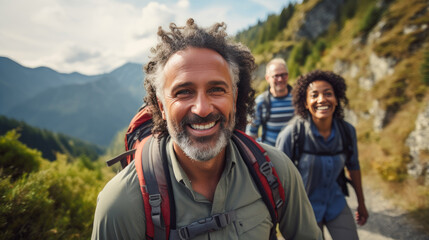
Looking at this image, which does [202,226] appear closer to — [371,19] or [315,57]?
[371,19]

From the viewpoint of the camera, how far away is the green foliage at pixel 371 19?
12.3 metres

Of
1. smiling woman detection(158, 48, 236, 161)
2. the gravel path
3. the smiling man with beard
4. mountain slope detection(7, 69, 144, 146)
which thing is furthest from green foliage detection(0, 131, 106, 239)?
mountain slope detection(7, 69, 144, 146)

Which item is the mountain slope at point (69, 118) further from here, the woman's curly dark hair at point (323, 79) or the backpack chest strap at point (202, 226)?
the backpack chest strap at point (202, 226)

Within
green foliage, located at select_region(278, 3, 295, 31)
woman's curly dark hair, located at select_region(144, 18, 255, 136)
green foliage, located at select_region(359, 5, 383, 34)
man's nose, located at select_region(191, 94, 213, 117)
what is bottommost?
man's nose, located at select_region(191, 94, 213, 117)

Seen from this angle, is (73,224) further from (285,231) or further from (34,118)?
(34,118)

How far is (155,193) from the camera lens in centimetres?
135

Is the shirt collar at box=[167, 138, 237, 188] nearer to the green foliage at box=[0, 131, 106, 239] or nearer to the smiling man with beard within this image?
the smiling man with beard

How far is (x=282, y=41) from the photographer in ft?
109

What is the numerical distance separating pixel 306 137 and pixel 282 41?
34855 millimetres

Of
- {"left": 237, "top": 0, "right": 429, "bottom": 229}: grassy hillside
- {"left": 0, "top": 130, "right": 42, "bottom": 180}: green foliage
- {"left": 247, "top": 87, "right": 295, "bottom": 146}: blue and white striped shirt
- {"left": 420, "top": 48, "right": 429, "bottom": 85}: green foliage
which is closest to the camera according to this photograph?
{"left": 0, "top": 130, "right": 42, "bottom": 180}: green foliage

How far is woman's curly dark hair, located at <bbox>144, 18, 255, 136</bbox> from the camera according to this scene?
5.41 feet

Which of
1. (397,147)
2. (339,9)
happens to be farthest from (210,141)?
(339,9)

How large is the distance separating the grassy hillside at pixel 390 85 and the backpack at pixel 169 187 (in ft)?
4.62

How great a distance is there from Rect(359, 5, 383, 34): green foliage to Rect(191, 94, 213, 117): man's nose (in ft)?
52.0
